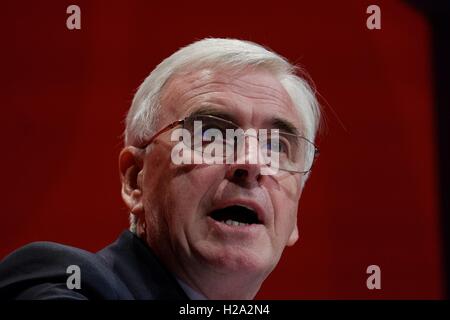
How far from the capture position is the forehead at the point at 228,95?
125 cm

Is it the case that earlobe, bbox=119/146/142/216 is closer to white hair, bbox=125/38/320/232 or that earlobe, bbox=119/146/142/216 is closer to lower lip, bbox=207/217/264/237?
white hair, bbox=125/38/320/232

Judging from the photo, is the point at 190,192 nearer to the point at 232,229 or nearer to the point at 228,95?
the point at 232,229

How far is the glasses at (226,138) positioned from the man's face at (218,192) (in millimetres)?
16

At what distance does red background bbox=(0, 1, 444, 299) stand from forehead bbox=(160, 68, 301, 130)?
32 centimetres

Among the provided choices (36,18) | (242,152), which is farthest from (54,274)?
(36,18)

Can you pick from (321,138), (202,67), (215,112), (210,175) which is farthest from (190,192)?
(321,138)

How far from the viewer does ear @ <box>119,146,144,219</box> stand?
130 cm

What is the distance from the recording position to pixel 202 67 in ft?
4.29

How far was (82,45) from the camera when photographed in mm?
1520

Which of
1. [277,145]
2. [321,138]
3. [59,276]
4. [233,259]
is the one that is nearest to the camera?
[59,276]

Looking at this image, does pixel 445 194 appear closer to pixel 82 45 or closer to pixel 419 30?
pixel 419 30

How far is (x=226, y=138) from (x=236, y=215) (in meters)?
0.15

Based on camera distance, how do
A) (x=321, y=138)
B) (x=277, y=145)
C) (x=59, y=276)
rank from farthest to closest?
(x=321, y=138) < (x=277, y=145) < (x=59, y=276)

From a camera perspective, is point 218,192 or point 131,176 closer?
point 218,192
